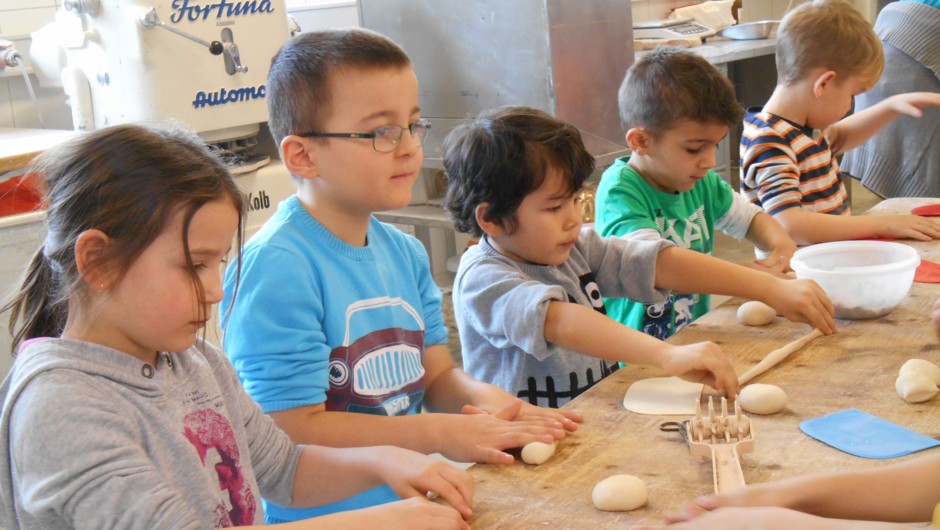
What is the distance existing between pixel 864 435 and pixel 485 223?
0.65 m

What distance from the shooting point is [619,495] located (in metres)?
0.90

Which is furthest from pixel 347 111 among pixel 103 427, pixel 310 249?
pixel 103 427

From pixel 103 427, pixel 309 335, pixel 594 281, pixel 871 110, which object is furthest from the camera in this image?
pixel 871 110

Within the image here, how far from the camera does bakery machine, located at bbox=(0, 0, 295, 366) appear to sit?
2164mm

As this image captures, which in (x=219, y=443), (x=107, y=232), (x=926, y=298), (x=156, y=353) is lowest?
(x=926, y=298)

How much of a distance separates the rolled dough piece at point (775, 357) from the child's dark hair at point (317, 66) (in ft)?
2.01

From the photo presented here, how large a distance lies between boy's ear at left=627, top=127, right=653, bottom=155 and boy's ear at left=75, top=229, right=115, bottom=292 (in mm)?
1143

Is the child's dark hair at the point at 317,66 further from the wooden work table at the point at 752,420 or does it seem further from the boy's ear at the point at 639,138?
the boy's ear at the point at 639,138

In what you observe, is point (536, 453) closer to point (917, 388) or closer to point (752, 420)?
point (752, 420)

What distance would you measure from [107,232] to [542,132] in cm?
73

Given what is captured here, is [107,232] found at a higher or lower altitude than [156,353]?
higher

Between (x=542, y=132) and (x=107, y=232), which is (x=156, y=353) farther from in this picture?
(x=542, y=132)

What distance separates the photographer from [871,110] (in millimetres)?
2381

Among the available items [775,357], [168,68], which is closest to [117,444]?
[775,357]
